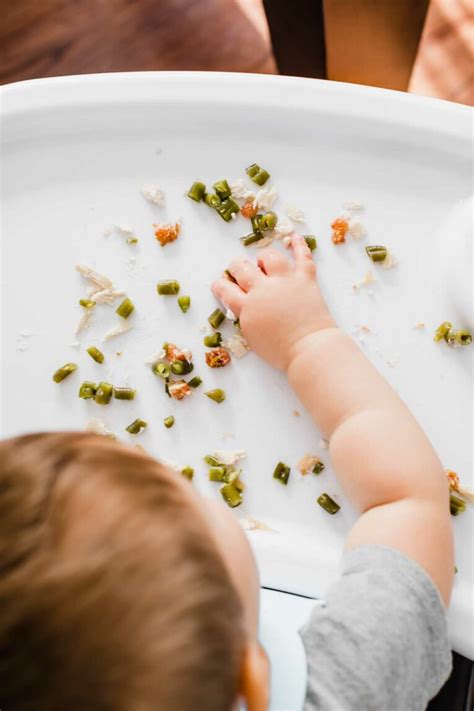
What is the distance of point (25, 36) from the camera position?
2.52 feet

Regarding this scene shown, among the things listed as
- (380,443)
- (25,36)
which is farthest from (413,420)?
(25,36)

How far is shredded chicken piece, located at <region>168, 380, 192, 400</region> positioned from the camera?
1.82ft

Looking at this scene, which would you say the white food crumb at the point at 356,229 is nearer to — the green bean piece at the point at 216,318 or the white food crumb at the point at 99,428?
the green bean piece at the point at 216,318

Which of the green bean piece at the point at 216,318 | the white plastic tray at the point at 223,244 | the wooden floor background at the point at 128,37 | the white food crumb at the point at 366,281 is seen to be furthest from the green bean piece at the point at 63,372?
the wooden floor background at the point at 128,37

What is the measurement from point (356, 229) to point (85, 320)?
21cm

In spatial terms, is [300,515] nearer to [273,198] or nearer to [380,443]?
[380,443]

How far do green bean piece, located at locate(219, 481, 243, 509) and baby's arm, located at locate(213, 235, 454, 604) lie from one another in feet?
0.25

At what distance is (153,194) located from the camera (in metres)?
0.57

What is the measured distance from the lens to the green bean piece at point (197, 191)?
0.57 m

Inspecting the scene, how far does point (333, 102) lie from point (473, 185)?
0.12 metres

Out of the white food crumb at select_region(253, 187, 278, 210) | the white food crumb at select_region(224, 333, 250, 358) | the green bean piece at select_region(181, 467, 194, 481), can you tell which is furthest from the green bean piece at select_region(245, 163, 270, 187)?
the green bean piece at select_region(181, 467, 194, 481)

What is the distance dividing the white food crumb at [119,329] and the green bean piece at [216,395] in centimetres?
8

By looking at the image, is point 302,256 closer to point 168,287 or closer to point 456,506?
point 168,287

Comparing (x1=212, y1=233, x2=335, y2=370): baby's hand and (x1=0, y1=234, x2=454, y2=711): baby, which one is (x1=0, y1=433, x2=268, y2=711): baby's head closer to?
(x1=0, y1=234, x2=454, y2=711): baby
